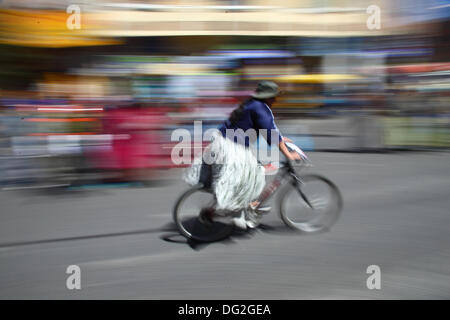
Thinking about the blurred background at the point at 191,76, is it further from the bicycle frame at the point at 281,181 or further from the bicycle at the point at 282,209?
the bicycle frame at the point at 281,181

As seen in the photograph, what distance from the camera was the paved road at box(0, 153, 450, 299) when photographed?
381 centimetres

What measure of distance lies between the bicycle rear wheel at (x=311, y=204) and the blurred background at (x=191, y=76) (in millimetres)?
3100

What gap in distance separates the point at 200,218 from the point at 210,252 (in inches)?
15.5

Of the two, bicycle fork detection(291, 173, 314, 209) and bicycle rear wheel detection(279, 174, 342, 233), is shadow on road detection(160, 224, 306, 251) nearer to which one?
bicycle rear wheel detection(279, 174, 342, 233)

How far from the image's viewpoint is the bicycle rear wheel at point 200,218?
15.4ft

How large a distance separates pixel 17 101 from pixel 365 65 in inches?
488

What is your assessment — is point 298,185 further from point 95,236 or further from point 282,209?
point 95,236

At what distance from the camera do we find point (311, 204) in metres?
5.05

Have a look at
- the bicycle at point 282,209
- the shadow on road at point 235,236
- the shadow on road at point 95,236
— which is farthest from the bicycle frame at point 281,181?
the shadow on road at point 95,236

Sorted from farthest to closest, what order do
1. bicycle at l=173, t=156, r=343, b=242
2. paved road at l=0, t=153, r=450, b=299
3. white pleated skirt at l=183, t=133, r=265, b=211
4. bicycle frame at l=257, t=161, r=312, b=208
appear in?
bicycle frame at l=257, t=161, r=312, b=208, bicycle at l=173, t=156, r=343, b=242, white pleated skirt at l=183, t=133, r=265, b=211, paved road at l=0, t=153, r=450, b=299

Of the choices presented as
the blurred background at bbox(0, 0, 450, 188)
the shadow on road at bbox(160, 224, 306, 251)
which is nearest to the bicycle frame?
the shadow on road at bbox(160, 224, 306, 251)

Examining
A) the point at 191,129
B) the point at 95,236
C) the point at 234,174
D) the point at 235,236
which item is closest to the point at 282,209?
the point at 235,236

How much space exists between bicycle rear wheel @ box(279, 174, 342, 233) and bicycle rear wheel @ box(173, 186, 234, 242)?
642 mm

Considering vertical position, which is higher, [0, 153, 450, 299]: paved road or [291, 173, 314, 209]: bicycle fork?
[291, 173, 314, 209]: bicycle fork
